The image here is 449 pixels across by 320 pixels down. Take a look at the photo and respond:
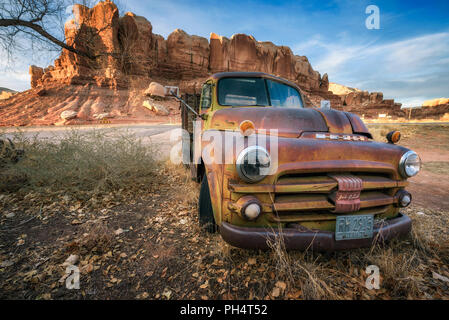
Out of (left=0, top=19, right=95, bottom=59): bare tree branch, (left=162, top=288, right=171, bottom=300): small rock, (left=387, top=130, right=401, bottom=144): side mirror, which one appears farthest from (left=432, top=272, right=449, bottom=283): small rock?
(left=0, top=19, right=95, bottom=59): bare tree branch

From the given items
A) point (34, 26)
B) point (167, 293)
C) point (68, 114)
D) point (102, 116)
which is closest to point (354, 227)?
point (167, 293)

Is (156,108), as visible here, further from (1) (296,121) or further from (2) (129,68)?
(1) (296,121)

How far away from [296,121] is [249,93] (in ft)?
3.37

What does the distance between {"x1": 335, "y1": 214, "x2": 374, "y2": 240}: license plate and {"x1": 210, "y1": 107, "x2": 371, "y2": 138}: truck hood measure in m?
0.81

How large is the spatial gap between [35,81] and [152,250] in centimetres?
4183

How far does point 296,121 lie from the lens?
1960 millimetres

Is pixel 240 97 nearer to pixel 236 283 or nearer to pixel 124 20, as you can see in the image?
pixel 236 283

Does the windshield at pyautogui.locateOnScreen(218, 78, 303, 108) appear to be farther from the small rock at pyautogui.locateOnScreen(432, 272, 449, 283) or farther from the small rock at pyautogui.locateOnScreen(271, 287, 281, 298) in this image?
the small rock at pyautogui.locateOnScreen(432, 272, 449, 283)

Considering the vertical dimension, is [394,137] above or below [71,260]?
above

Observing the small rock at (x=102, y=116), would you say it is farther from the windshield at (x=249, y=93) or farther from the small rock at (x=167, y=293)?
the small rock at (x=167, y=293)

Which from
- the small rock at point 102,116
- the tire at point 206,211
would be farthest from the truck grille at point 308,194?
the small rock at point 102,116

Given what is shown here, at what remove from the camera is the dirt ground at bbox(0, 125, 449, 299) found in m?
1.52

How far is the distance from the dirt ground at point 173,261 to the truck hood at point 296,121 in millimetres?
1098

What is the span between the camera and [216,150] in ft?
5.36
